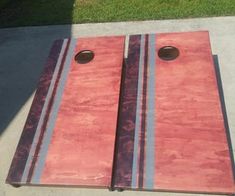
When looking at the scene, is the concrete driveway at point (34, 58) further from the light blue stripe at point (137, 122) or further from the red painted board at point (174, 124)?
the light blue stripe at point (137, 122)

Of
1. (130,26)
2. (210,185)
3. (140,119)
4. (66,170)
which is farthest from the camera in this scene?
(130,26)

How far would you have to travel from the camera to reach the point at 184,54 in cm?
A: 573

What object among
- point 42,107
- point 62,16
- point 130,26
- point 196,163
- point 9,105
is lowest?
point 196,163

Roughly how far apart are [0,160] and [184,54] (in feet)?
11.1

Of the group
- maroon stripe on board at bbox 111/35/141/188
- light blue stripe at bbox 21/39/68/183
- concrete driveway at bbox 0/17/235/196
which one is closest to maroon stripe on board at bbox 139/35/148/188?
maroon stripe on board at bbox 111/35/141/188

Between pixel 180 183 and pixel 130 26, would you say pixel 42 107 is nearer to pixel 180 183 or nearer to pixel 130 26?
pixel 180 183

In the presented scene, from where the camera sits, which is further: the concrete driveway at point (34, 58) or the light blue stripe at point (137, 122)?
the concrete driveway at point (34, 58)

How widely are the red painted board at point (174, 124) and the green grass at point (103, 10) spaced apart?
2.31 m

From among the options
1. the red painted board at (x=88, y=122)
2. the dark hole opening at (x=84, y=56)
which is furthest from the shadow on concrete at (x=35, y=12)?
the red painted board at (x=88, y=122)

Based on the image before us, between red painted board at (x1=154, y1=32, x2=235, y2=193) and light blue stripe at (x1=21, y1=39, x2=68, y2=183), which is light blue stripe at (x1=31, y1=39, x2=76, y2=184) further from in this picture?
red painted board at (x1=154, y1=32, x2=235, y2=193)

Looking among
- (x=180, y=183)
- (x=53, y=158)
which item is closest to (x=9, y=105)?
(x=53, y=158)

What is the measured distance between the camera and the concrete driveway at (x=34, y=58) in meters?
5.97

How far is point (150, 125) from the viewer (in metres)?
4.89

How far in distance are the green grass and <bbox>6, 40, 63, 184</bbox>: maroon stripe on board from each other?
7.60 ft
